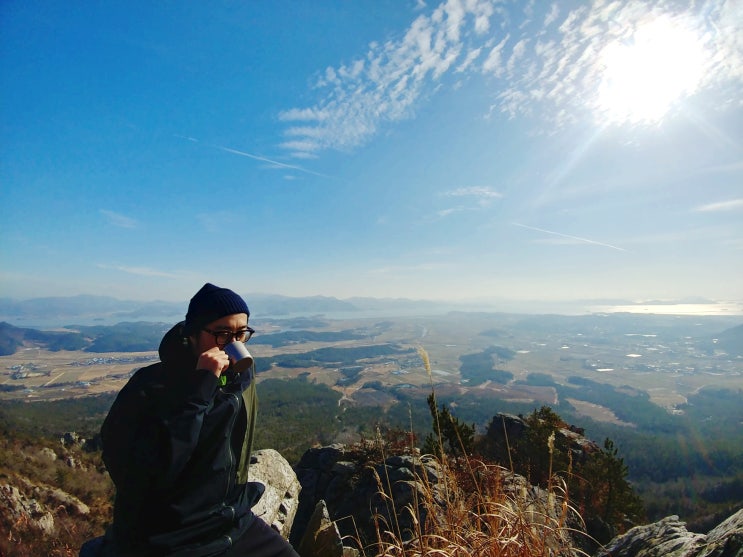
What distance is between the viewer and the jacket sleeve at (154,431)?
1.80m

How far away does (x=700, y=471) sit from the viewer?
183 feet

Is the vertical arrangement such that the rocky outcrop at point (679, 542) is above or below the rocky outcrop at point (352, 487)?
above

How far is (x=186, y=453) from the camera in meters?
1.84

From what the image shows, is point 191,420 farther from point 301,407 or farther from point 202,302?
point 301,407

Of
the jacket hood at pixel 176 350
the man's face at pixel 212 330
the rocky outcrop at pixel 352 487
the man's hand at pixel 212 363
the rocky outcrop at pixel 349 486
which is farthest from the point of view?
the rocky outcrop at pixel 349 486

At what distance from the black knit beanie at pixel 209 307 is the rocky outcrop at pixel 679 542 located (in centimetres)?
299

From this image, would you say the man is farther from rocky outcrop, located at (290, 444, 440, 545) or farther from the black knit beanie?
rocky outcrop, located at (290, 444, 440, 545)

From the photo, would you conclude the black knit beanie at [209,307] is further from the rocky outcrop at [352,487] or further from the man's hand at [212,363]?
the rocky outcrop at [352,487]

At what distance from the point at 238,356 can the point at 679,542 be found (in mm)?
3829

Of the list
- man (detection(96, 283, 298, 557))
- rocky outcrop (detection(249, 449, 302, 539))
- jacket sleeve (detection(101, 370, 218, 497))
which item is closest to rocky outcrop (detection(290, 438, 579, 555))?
rocky outcrop (detection(249, 449, 302, 539))

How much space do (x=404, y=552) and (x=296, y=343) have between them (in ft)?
590

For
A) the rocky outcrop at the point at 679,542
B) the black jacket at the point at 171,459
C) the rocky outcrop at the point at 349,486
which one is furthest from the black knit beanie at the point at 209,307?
the rocky outcrop at the point at 349,486

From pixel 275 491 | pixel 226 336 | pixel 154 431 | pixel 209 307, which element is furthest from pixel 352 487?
pixel 154 431

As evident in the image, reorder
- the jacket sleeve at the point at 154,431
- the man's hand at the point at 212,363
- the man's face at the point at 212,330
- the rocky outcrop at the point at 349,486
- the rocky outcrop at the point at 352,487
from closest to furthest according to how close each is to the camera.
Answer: the jacket sleeve at the point at 154,431 < the man's hand at the point at 212,363 < the man's face at the point at 212,330 < the rocky outcrop at the point at 352,487 < the rocky outcrop at the point at 349,486
